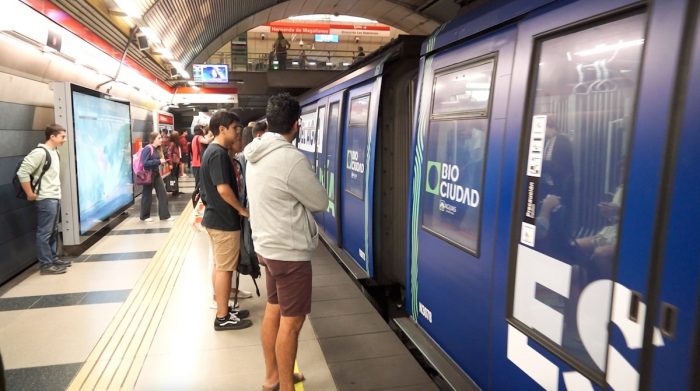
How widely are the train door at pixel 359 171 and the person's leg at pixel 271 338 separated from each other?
1.58m

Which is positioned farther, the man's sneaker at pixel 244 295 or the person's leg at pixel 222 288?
the man's sneaker at pixel 244 295

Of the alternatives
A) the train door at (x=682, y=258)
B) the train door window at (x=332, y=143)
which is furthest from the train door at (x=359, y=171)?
the train door at (x=682, y=258)

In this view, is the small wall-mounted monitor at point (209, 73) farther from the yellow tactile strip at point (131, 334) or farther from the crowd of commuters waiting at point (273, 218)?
the crowd of commuters waiting at point (273, 218)

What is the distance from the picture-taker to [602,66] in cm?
152

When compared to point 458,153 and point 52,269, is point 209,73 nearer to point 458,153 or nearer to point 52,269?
point 52,269

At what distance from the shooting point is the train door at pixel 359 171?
3.97m

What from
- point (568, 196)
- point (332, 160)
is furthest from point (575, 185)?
point (332, 160)

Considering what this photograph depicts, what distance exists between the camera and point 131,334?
11.9 feet

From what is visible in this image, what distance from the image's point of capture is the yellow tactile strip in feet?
9.85

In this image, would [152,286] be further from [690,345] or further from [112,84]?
[112,84]

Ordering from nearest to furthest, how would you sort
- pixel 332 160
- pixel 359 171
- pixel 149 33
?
pixel 359 171
pixel 332 160
pixel 149 33

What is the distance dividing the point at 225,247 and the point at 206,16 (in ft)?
33.1

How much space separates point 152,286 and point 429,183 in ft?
11.3

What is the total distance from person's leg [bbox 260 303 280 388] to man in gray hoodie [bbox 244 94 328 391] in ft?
0.47
